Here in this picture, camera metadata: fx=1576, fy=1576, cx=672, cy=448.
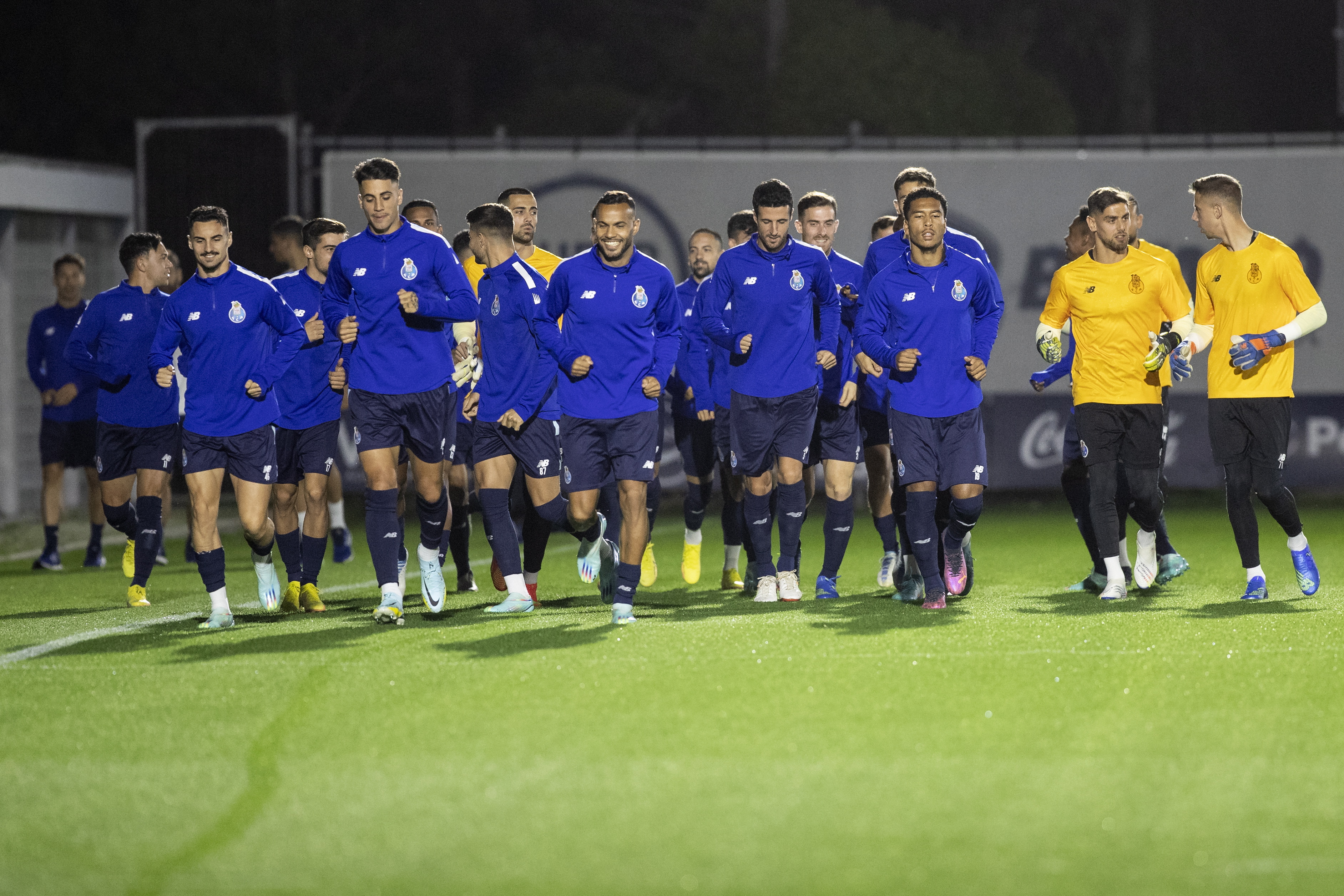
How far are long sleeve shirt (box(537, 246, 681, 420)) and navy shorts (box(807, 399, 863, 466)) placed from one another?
1362 millimetres

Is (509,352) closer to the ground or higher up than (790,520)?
higher up

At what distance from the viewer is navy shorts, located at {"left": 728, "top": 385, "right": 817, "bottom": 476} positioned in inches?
336

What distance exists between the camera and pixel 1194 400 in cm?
1531

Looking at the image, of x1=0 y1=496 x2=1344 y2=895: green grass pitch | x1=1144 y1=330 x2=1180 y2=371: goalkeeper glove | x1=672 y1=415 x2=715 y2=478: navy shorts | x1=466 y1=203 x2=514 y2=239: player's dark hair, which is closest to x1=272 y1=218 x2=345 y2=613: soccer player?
x1=0 y1=496 x2=1344 y2=895: green grass pitch

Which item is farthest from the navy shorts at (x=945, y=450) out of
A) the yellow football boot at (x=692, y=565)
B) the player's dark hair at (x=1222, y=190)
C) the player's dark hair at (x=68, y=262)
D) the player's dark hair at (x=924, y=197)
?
the player's dark hair at (x=68, y=262)

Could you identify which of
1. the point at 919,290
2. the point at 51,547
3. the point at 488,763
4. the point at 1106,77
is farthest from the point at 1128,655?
the point at 1106,77

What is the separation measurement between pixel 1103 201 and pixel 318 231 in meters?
4.31

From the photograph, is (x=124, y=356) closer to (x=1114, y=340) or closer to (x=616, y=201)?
(x=616, y=201)

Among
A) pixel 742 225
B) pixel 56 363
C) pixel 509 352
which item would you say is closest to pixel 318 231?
pixel 509 352

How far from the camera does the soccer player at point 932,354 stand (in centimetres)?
820

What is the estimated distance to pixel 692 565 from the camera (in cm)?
1025

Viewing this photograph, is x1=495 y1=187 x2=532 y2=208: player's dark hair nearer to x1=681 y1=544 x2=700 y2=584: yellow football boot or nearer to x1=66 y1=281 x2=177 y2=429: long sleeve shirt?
x1=66 y1=281 x2=177 y2=429: long sleeve shirt

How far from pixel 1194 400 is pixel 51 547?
34.1 ft

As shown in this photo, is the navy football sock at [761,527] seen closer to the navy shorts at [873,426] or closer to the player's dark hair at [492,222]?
the navy shorts at [873,426]
